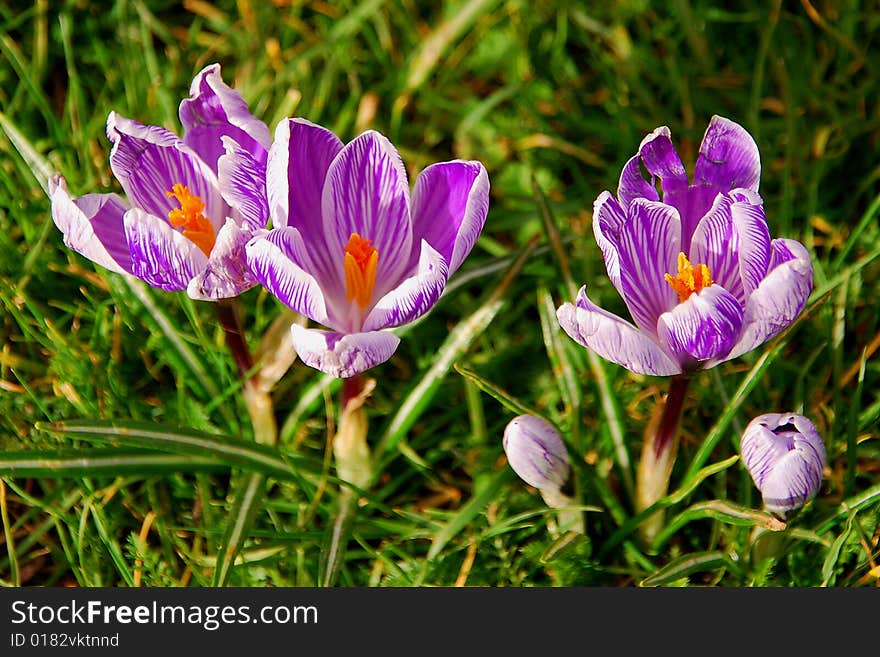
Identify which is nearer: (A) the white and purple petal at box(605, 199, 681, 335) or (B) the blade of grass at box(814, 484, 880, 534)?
(A) the white and purple petal at box(605, 199, 681, 335)

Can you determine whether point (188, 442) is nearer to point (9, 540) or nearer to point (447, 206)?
point (9, 540)

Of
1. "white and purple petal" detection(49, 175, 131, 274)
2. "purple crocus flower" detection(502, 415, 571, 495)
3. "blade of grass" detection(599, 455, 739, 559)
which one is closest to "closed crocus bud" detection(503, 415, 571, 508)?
"purple crocus flower" detection(502, 415, 571, 495)

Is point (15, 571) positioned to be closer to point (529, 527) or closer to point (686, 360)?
point (529, 527)

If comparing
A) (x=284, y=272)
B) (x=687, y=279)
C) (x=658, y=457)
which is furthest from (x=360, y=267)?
(x=658, y=457)

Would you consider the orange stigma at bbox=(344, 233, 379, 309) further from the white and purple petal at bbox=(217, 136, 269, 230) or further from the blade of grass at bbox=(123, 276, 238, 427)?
the blade of grass at bbox=(123, 276, 238, 427)

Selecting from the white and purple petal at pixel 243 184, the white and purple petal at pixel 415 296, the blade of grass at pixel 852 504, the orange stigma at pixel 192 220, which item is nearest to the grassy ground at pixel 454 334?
the blade of grass at pixel 852 504

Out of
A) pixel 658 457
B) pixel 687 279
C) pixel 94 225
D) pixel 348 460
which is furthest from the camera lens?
pixel 348 460

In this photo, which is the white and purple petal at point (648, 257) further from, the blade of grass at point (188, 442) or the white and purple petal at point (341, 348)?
the blade of grass at point (188, 442)
